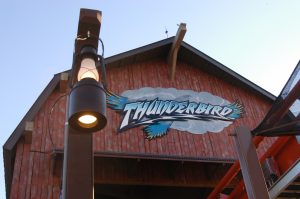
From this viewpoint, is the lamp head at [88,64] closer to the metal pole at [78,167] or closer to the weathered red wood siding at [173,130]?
the metal pole at [78,167]

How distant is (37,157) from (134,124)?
2.99m

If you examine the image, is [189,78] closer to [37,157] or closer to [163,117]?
[163,117]

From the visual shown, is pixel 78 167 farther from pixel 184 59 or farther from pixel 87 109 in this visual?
pixel 184 59

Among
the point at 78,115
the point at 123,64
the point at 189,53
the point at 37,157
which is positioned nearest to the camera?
the point at 78,115

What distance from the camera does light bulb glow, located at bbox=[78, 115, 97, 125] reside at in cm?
281

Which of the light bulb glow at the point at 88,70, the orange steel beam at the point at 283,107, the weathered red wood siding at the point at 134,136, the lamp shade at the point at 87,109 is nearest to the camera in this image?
the lamp shade at the point at 87,109

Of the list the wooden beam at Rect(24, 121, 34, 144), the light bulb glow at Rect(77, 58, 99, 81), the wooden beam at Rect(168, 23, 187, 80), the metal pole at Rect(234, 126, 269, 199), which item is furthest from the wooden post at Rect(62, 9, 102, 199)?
the wooden beam at Rect(168, 23, 187, 80)

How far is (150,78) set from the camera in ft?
45.0

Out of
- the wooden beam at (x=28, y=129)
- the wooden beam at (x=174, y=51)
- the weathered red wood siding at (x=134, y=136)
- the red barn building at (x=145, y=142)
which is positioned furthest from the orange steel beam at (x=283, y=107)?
the wooden beam at (x=174, y=51)

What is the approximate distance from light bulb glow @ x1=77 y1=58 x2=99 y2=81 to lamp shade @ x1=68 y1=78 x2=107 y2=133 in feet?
0.65

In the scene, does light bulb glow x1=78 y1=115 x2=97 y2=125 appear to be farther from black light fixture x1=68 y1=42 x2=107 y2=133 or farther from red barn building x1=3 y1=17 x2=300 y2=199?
red barn building x1=3 y1=17 x2=300 y2=199

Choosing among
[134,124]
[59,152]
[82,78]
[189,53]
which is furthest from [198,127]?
[82,78]

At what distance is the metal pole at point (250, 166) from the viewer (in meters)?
4.86

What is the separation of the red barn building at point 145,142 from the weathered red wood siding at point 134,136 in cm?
2
